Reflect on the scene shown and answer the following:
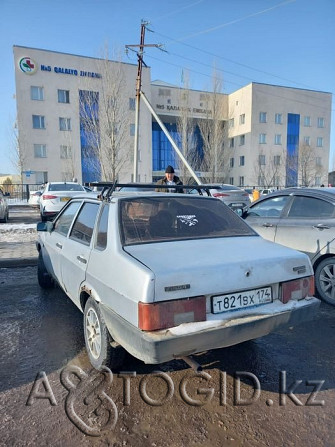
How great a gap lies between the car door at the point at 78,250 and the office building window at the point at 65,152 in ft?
111

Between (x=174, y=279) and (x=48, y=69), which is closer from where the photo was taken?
(x=174, y=279)

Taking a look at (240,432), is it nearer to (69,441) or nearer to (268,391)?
(268,391)

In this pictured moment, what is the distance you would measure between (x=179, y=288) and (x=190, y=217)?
1162 millimetres

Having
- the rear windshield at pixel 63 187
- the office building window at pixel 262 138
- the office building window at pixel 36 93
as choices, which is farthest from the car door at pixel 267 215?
the office building window at pixel 262 138

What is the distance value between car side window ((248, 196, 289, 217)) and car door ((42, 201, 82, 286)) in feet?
10.5

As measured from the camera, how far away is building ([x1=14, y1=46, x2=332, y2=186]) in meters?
31.0

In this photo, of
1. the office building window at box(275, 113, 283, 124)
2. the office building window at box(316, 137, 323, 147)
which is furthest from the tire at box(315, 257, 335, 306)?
the office building window at box(316, 137, 323, 147)

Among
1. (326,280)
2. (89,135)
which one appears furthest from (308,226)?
(89,135)

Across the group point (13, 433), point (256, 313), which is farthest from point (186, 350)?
point (13, 433)

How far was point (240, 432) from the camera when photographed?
208cm

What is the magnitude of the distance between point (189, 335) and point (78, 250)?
161 centimetres

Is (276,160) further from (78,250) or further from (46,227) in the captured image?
(78,250)

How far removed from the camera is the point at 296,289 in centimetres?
263

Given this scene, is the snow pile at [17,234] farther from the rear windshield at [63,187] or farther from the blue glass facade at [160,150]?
the blue glass facade at [160,150]
